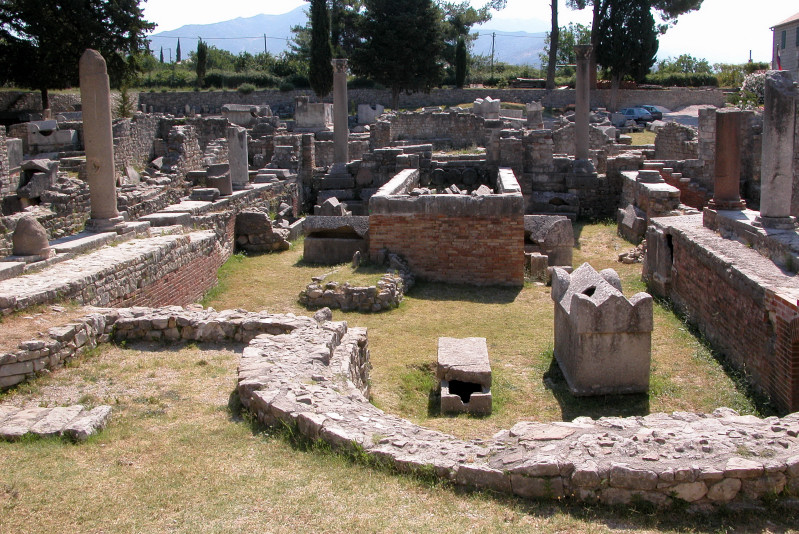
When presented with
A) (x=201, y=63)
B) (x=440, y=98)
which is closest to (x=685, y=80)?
(x=440, y=98)

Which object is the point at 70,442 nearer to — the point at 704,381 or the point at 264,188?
the point at 704,381

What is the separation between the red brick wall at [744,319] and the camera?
7.16 m

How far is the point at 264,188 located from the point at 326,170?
3.80m

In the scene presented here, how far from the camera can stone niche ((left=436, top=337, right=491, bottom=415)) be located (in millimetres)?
Answer: 7617

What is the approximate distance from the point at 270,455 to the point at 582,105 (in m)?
17.5

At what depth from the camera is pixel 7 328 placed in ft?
25.1

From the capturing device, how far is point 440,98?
4859 centimetres

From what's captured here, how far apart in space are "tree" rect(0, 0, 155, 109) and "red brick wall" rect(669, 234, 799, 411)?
2963cm

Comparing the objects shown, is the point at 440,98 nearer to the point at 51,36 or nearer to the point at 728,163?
the point at 51,36

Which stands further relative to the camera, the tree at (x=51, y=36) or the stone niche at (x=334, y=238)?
the tree at (x=51, y=36)

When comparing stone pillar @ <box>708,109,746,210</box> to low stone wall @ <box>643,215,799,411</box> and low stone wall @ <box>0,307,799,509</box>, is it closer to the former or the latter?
low stone wall @ <box>643,215,799,411</box>

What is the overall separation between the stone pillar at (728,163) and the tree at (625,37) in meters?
34.7

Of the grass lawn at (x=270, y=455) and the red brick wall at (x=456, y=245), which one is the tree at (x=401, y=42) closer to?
the red brick wall at (x=456, y=245)

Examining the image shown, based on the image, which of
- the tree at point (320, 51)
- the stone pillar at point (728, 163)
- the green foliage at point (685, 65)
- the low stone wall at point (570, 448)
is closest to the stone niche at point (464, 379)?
the low stone wall at point (570, 448)
